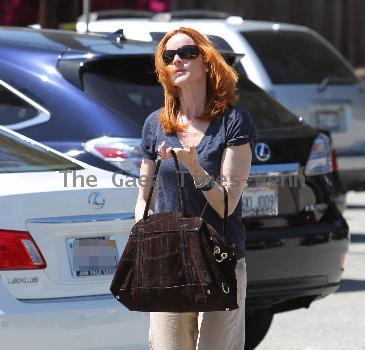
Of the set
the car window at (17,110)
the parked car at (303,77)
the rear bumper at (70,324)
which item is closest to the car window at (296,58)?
the parked car at (303,77)

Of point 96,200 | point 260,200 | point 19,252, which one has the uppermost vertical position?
point 96,200

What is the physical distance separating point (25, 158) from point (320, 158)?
7.41 ft

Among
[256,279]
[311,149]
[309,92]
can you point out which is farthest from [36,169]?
[309,92]

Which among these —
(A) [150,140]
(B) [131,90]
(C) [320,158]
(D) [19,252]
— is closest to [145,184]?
(A) [150,140]

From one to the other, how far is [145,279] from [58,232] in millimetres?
814

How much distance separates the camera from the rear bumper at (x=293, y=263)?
6637 mm

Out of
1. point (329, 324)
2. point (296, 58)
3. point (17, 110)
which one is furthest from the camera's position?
point (296, 58)

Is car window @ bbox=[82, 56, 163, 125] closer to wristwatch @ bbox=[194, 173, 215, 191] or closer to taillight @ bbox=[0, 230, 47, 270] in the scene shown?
taillight @ bbox=[0, 230, 47, 270]

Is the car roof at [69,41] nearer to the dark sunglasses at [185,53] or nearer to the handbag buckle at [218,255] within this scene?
the dark sunglasses at [185,53]

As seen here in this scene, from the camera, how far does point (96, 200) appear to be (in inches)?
209

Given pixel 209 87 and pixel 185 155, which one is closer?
pixel 185 155

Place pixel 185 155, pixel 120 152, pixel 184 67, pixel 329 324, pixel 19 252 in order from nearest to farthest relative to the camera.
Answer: pixel 185 155, pixel 184 67, pixel 19 252, pixel 120 152, pixel 329 324

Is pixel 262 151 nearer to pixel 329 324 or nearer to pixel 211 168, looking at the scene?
pixel 329 324

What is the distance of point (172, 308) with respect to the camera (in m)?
4.47
